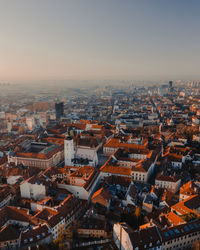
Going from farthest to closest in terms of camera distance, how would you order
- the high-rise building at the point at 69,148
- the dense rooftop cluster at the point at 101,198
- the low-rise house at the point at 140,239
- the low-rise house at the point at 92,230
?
the high-rise building at the point at 69,148
the low-rise house at the point at 92,230
the dense rooftop cluster at the point at 101,198
the low-rise house at the point at 140,239

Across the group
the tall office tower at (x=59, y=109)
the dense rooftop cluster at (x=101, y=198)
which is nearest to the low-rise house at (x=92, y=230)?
the dense rooftop cluster at (x=101, y=198)

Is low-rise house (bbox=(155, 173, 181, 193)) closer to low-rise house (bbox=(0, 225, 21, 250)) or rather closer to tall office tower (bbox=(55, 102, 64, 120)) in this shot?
low-rise house (bbox=(0, 225, 21, 250))

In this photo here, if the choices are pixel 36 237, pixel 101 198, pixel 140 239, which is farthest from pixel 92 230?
pixel 140 239

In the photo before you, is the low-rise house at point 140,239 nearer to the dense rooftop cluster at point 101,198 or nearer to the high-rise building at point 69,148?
the dense rooftop cluster at point 101,198

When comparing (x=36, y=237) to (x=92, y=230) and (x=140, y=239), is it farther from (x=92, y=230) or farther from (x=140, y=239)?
(x=140, y=239)

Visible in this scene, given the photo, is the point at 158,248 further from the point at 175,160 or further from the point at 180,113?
the point at 180,113

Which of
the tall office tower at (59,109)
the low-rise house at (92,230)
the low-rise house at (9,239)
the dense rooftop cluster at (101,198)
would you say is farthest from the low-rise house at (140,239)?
the tall office tower at (59,109)

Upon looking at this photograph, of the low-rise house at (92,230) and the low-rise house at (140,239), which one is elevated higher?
the low-rise house at (140,239)

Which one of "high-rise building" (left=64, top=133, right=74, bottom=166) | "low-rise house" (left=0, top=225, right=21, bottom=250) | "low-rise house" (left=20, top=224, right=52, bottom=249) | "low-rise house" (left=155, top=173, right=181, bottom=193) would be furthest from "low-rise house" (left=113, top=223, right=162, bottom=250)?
"high-rise building" (left=64, top=133, right=74, bottom=166)

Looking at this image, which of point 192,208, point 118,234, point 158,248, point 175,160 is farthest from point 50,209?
point 175,160

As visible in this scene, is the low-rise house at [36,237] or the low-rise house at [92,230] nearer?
the low-rise house at [36,237]

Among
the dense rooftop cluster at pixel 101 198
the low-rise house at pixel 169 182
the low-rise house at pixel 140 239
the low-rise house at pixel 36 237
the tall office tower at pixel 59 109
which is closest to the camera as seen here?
the low-rise house at pixel 140 239

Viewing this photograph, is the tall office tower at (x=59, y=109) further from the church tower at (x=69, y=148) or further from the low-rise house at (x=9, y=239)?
the low-rise house at (x=9, y=239)
